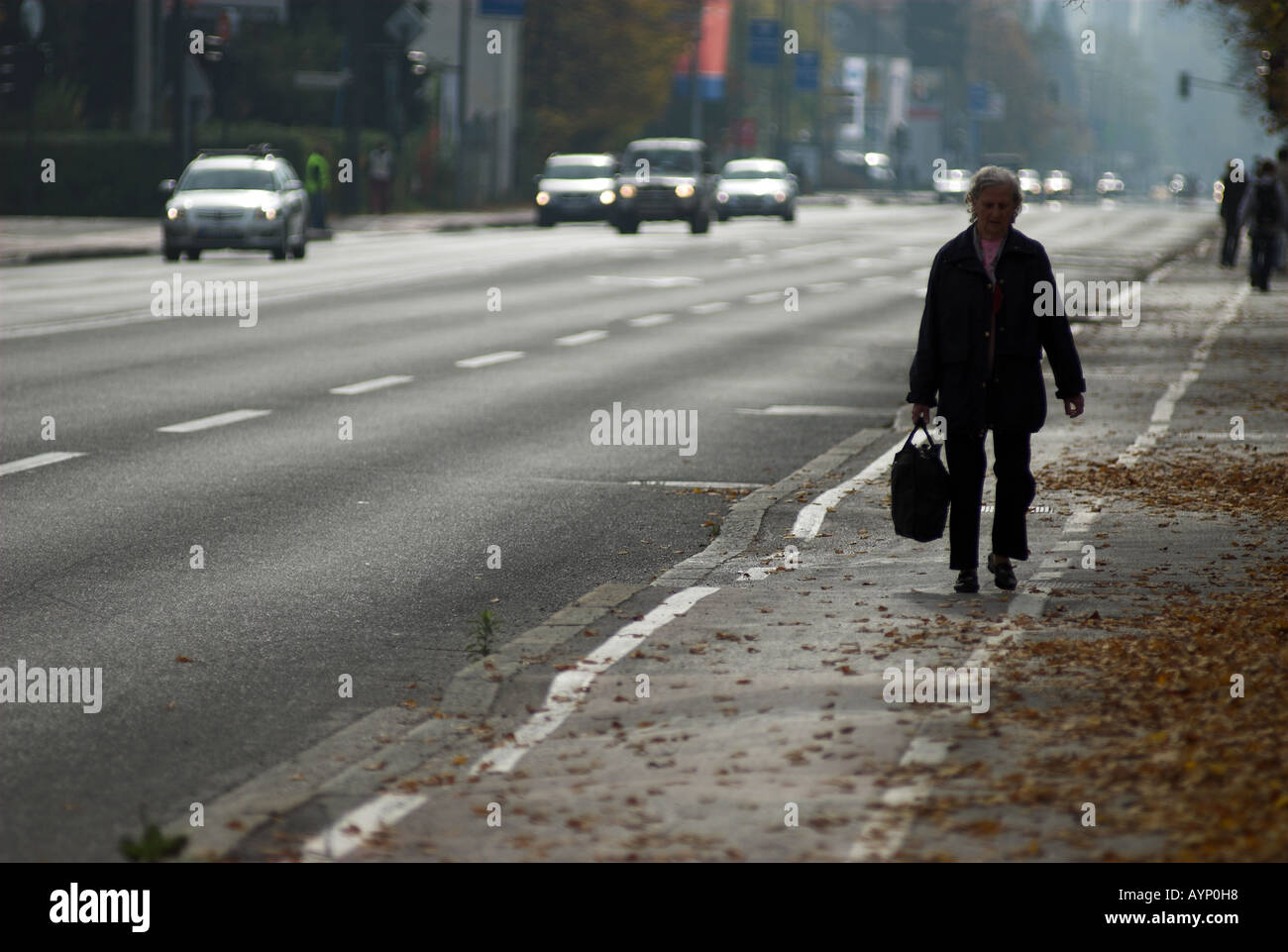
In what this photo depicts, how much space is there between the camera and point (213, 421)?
48.2 feet

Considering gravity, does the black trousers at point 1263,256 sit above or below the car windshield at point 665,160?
below

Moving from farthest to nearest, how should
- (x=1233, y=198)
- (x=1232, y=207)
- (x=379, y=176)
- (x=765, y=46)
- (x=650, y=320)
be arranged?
(x=765, y=46) → (x=379, y=176) → (x=1232, y=207) → (x=1233, y=198) → (x=650, y=320)

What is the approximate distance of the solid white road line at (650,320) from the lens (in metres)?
24.1

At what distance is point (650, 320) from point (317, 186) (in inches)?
787

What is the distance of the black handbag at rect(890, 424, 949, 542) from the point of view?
28.1 feet

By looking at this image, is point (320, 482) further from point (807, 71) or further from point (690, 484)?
point (807, 71)

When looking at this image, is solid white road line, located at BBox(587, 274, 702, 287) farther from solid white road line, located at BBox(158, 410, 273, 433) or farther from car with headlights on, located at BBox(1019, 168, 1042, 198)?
car with headlights on, located at BBox(1019, 168, 1042, 198)

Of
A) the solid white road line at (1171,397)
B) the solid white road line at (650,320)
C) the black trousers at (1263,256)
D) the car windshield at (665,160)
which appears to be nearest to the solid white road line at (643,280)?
the solid white road line at (650,320)

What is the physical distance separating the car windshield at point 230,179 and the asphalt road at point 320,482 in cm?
556

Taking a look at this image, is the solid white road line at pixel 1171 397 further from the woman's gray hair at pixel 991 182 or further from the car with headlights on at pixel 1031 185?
the car with headlights on at pixel 1031 185

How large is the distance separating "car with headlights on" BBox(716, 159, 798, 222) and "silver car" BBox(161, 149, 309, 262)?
2584 centimetres

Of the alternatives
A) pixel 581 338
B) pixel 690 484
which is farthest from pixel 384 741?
pixel 581 338

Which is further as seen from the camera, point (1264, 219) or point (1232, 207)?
point (1232, 207)
